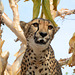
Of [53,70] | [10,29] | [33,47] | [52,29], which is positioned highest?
[52,29]

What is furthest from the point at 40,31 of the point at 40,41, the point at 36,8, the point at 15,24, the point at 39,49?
the point at 15,24

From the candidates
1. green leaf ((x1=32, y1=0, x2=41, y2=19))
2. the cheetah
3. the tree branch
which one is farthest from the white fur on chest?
the tree branch

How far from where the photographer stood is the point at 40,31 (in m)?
2.01

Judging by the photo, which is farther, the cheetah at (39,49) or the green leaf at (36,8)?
the green leaf at (36,8)

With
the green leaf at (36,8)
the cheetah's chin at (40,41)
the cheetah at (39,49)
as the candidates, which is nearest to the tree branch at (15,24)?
the green leaf at (36,8)

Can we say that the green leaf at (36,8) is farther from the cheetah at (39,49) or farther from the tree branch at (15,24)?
the cheetah at (39,49)

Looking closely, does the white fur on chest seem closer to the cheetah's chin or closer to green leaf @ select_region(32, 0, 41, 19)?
the cheetah's chin

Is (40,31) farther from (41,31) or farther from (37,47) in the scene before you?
(37,47)

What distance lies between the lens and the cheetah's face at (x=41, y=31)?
1.99 metres

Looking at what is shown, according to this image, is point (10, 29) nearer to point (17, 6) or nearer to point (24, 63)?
point (17, 6)

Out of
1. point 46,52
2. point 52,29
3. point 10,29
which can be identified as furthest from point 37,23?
point 10,29

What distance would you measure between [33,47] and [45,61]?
30 cm

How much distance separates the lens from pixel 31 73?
2311 millimetres

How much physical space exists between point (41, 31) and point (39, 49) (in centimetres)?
26
